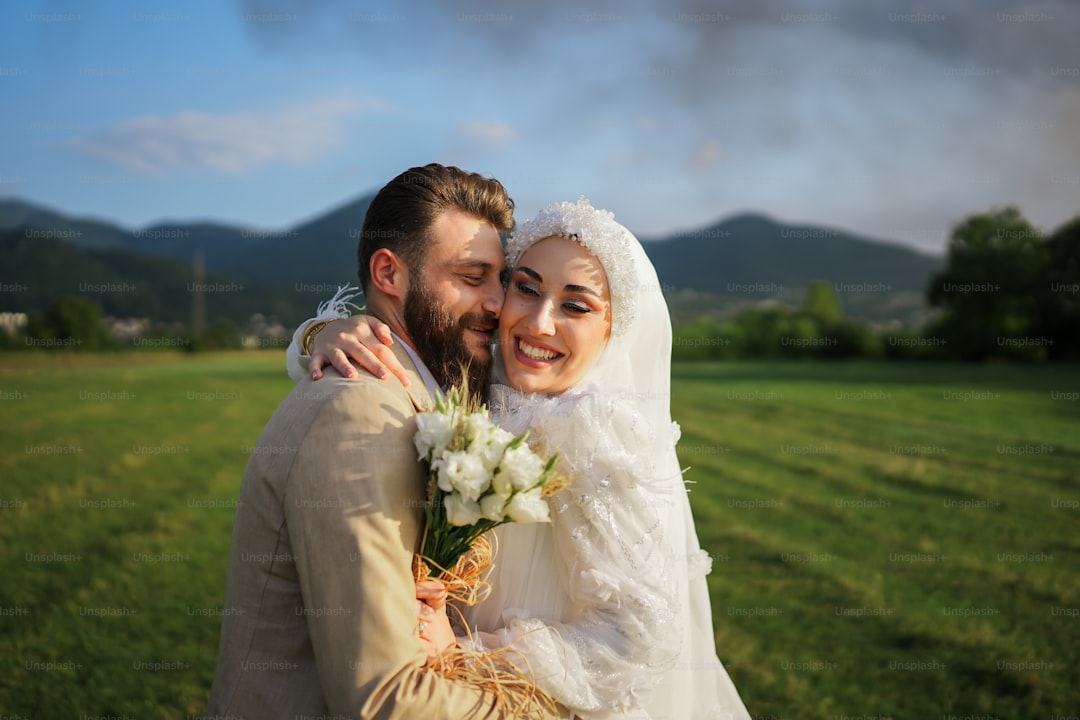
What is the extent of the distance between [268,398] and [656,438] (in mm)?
23362

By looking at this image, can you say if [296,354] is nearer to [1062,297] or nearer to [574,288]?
[574,288]

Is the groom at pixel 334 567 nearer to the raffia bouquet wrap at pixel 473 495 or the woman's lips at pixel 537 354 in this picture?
the raffia bouquet wrap at pixel 473 495

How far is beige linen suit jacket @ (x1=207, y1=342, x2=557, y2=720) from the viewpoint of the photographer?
2494 millimetres

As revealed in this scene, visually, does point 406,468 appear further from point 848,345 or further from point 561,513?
point 848,345

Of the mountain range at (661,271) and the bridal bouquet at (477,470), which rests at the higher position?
the mountain range at (661,271)

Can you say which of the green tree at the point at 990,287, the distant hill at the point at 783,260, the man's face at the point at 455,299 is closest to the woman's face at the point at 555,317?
the man's face at the point at 455,299

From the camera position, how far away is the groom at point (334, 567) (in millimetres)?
2494

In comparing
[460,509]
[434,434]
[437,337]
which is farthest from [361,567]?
[437,337]

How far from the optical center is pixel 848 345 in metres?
42.0

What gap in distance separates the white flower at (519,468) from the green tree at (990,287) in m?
42.7

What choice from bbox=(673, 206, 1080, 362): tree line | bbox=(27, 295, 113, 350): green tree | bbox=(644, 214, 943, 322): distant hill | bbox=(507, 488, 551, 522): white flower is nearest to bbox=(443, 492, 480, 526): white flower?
bbox=(507, 488, 551, 522): white flower

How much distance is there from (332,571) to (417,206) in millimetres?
1705

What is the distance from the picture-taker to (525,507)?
8.46ft

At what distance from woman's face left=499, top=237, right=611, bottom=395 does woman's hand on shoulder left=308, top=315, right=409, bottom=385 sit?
63cm
